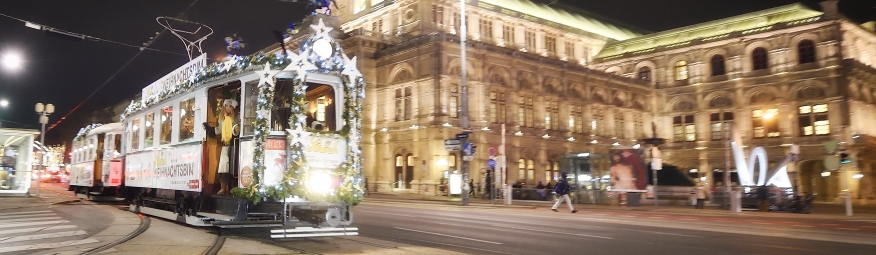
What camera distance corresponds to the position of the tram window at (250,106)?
40.4ft

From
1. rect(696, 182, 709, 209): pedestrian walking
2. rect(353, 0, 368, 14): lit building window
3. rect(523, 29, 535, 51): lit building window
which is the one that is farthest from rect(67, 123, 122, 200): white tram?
rect(523, 29, 535, 51): lit building window

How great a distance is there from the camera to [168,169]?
15000mm

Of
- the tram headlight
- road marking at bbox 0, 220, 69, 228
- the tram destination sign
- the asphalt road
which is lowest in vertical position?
the asphalt road

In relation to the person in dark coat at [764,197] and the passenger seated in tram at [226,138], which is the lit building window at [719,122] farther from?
the passenger seated in tram at [226,138]

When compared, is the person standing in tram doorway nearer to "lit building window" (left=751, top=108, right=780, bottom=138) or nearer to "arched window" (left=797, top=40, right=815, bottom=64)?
"lit building window" (left=751, top=108, right=780, bottom=138)

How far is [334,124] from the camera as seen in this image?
12375 millimetres

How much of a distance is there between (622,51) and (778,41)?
53.6 feet

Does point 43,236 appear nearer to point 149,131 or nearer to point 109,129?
point 149,131

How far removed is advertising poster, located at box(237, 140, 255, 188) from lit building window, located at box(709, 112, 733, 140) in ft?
195

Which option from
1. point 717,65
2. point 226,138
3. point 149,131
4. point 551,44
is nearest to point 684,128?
point 717,65

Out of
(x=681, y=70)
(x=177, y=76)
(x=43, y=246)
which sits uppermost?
(x=681, y=70)

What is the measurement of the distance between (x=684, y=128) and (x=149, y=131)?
2361 inches

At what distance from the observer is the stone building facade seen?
158ft

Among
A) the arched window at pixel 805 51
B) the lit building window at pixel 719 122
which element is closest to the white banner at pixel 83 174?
the lit building window at pixel 719 122
